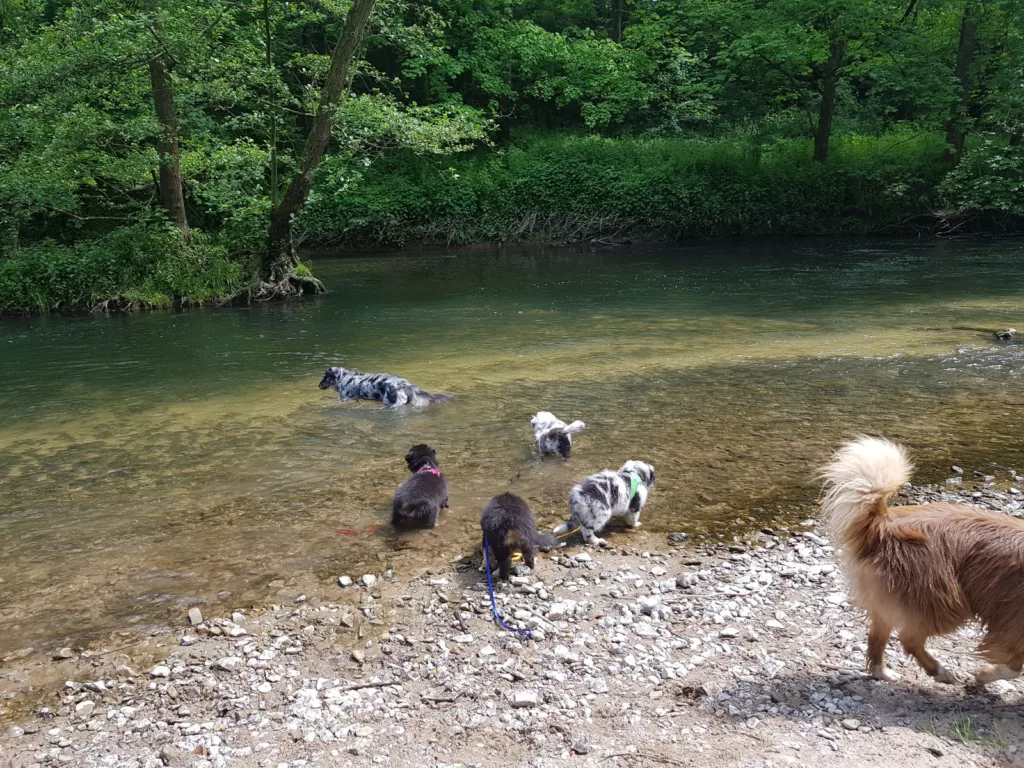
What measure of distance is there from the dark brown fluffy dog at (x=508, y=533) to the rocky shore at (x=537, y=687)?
0.57ft

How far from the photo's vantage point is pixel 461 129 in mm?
18109

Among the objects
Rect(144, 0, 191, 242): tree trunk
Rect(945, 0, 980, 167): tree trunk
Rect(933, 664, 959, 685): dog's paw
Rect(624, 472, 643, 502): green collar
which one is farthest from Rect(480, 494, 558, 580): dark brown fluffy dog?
Rect(945, 0, 980, 167): tree trunk

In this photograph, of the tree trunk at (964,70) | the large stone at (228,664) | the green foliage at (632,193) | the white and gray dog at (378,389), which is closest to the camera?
the large stone at (228,664)

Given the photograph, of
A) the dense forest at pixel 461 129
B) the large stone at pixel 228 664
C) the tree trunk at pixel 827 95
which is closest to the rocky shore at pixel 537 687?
the large stone at pixel 228 664

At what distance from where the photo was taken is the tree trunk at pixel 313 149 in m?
16.0

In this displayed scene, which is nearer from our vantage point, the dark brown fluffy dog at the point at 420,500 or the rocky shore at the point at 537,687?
the rocky shore at the point at 537,687

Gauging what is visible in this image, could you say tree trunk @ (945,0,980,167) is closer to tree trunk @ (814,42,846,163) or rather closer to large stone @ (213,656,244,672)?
tree trunk @ (814,42,846,163)

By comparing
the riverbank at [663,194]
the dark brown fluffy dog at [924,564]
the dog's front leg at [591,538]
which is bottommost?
the dog's front leg at [591,538]

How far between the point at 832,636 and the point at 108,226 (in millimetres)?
22700

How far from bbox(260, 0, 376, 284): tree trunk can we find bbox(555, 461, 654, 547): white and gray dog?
13472 mm

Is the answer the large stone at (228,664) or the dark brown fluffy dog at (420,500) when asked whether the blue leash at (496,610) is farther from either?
the large stone at (228,664)

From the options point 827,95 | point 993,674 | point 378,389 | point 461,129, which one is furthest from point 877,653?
point 827,95

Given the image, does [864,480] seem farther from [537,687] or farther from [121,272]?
[121,272]

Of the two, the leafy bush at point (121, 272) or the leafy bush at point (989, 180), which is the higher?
the leafy bush at point (989, 180)
